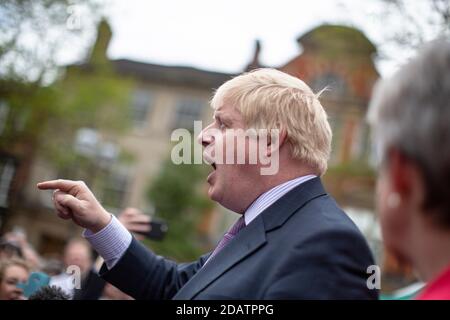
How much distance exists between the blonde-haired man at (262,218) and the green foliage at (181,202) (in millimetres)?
22479

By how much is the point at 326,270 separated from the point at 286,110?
591mm

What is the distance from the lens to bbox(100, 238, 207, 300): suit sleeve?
2.28 metres

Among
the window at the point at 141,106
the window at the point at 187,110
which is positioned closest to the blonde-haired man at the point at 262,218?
the window at the point at 187,110

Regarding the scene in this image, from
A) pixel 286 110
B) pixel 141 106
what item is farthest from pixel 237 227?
pixel 141 106

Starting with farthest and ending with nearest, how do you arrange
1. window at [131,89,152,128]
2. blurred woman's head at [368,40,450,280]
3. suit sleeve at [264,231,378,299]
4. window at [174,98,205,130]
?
window at [131,89,152,128]
window at [174,98,205,130]
suit sleeve at [264,231,378,299]
blurred woman's head at [368,40,450,280]

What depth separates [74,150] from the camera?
20.2 meters

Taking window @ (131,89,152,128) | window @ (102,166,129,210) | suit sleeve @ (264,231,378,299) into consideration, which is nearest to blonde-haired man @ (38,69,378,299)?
suit sleeve @ (264,231,378,299)

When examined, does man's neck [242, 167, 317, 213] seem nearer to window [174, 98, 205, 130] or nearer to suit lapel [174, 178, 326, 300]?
suit lapel [174, 178, 326, 300]

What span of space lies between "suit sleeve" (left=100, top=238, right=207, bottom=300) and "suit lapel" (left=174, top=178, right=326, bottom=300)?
0.39 meters

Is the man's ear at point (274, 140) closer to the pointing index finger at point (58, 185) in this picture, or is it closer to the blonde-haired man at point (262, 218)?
the blonde-haired man at point (262, 218)

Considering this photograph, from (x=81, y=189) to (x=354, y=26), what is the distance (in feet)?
31.8

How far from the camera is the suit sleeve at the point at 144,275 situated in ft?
7.48

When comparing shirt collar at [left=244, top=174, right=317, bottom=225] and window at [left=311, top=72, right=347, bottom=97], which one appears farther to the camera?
window at [left=311, top=72, right=347, bottom=97]
